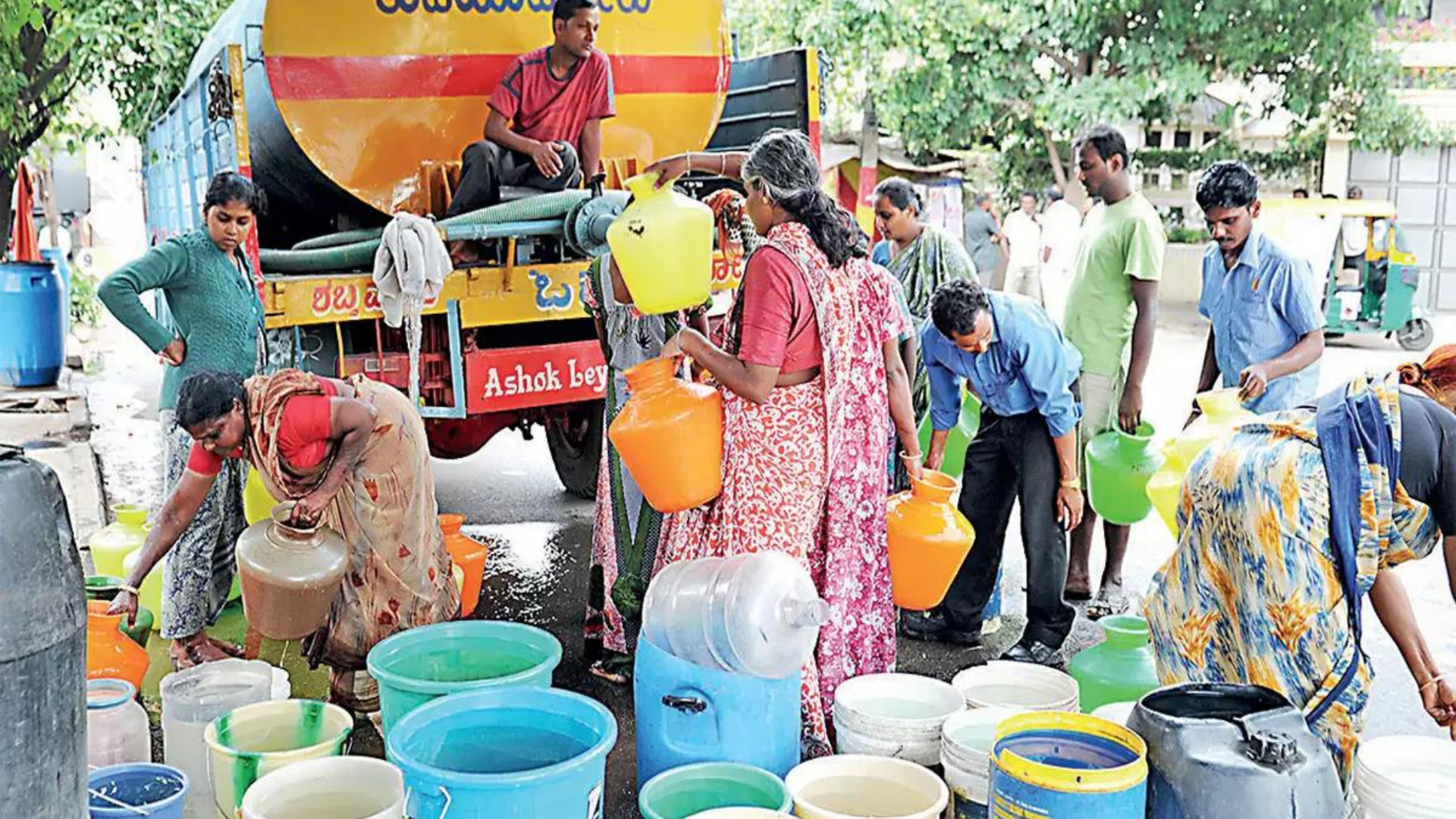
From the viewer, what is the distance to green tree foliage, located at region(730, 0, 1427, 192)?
12984 millimetres

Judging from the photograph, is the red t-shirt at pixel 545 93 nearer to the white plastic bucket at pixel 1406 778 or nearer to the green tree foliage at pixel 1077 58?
the white plastic bucket at pixel 1406 778

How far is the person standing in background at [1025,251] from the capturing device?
41.2ft

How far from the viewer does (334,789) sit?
2.35 m

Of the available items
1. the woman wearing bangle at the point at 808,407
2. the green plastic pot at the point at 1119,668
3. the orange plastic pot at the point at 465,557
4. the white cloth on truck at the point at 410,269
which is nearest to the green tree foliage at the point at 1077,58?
the white cloth on truck at the point at 410,269

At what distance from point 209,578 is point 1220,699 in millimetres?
3010

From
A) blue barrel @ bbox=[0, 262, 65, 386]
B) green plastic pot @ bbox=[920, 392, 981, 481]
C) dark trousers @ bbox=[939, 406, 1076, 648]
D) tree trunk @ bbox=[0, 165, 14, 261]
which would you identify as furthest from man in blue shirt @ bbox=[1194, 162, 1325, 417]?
blue barrel @ bbox=[0, 262, 65, 386]

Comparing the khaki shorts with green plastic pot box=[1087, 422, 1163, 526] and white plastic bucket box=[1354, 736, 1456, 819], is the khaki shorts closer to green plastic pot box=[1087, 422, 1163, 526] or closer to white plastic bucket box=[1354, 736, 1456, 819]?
green plastic pot box=[1087, 422, 1163, 526]

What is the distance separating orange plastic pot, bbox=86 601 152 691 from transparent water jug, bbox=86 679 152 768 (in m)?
0.36

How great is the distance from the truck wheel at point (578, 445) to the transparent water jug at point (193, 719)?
2823 mm

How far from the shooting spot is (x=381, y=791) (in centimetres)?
233

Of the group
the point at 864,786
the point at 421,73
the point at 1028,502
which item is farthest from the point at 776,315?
the point at 421,73

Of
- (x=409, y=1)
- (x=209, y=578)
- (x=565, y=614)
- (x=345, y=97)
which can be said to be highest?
(x=409, y=1)

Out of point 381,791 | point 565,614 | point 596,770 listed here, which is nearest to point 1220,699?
point 596,770

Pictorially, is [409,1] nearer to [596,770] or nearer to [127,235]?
[596,770]
